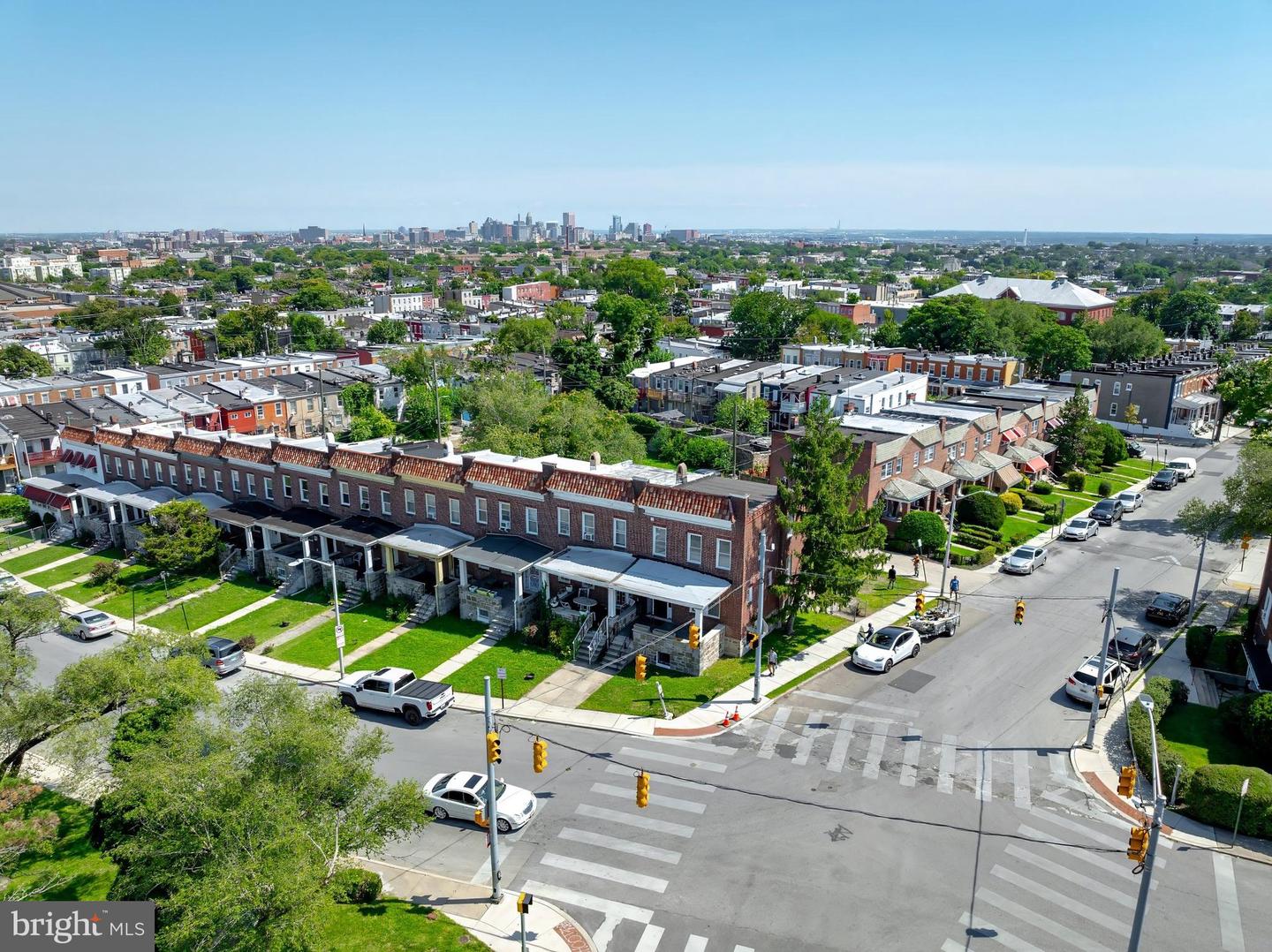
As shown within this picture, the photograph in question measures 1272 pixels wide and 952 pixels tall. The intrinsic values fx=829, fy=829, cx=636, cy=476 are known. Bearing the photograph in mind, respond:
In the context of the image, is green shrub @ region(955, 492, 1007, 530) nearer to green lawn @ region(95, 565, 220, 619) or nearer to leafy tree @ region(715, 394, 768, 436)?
leafy tree @ region(715, 394, 768, 436)

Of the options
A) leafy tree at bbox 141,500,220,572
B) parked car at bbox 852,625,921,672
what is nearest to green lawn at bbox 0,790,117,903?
leafy tree at bbox 141,500,220,572

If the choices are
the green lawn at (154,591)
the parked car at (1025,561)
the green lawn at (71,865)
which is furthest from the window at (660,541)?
the green lawn at (154,591)

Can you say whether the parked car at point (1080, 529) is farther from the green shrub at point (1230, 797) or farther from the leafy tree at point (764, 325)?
the leafy tree at point (764, 325)

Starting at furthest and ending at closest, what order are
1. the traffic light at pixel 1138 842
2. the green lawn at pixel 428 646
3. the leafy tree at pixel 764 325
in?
the leafy tree at pixel 764 325, the green lawn at pixel 428 646, the traffic light at pixel 1138 842

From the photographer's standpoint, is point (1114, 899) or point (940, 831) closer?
point (1114, 899)

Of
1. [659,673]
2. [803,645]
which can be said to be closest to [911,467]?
[803,645]

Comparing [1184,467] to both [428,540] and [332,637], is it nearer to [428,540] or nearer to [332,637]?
[428,540]

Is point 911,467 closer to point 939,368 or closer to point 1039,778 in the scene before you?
point 1039,778
